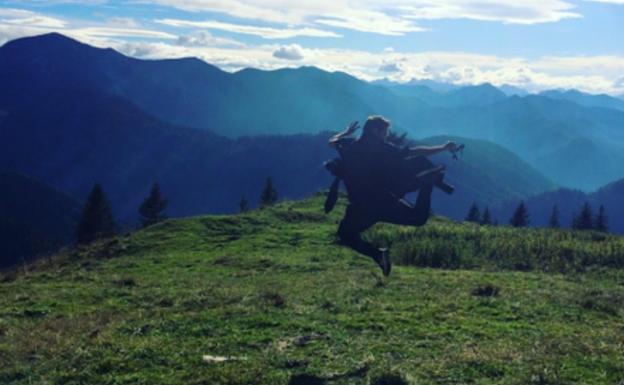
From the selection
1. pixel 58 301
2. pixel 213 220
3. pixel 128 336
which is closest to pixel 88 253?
pixel 213 220

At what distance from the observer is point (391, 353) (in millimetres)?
12305

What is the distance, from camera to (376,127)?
13930 mm

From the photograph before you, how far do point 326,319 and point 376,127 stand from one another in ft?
15.9

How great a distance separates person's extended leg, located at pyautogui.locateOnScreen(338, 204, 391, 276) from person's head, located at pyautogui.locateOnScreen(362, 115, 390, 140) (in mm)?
1658

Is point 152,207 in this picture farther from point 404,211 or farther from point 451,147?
point 451,147

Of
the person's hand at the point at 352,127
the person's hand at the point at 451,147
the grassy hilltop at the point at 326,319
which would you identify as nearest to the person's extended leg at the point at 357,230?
the grassy hilltop at the point at 326,319

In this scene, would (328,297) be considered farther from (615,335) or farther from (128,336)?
(615,335)

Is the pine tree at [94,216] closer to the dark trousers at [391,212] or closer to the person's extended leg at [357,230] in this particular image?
the person's extended leg at [357,230]

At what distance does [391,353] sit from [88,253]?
2860 cm

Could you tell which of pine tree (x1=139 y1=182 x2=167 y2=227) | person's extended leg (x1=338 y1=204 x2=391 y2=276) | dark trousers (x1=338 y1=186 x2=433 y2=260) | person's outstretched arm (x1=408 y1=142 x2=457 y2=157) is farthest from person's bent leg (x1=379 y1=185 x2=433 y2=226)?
pine tree (x1=139 y1=182 x2=167 y2=227)

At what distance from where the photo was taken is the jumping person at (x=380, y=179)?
13703 millimetres

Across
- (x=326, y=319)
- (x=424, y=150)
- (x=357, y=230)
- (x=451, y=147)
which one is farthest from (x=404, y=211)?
(x=326, y=319)

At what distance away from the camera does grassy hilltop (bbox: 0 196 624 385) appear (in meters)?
11.2

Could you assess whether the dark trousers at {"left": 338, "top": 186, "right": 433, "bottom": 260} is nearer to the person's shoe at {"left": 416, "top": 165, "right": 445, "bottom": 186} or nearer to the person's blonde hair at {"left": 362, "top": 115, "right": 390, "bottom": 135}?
the person's shoe at {"left": 416, "top": 165, "right": 445, "bottom": 186}
